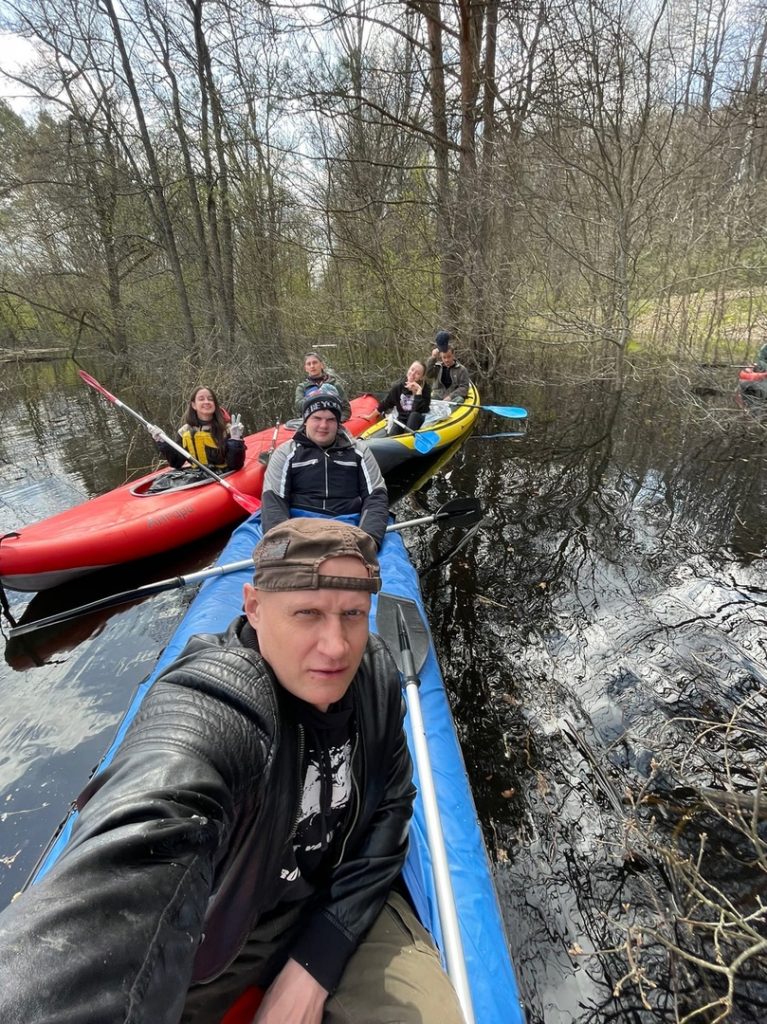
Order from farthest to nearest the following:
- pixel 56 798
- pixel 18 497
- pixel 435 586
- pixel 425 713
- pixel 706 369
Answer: pixel 706 369
pixel 18 497
pixel 435 586
pixel 56 798
pixel 425 713

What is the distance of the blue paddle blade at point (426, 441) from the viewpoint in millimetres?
6375

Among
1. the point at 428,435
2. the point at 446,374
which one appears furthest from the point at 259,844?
the point at 446,374

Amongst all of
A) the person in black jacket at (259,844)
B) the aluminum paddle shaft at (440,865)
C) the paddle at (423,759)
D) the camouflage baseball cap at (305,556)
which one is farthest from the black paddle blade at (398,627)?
the camouflage baseball cap at (305,556)

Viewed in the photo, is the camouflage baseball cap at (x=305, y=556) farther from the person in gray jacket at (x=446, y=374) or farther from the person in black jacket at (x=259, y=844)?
the person in gray jacket at (x=446, y=374)

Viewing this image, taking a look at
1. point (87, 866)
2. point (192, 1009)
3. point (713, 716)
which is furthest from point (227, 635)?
point (713, 716)

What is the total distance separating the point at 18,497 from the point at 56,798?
5426mm

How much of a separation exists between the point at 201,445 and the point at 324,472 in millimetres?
2323

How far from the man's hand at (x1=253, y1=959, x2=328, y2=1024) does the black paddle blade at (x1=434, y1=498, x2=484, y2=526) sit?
3.68m

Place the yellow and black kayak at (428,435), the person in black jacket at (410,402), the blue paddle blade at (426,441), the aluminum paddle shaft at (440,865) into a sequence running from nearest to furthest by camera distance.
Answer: the aluminum paddle shaft at (440,865)
the yellow and black kayak at (428,435)
the blue paddle blade at (426,441)
the person in black jacket at (410,402)

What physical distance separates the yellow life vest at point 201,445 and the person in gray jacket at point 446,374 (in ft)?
14.5

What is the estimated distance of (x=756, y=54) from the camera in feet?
27.2

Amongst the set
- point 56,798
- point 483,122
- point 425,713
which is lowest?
point 56,798

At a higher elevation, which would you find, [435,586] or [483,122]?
[483,122]

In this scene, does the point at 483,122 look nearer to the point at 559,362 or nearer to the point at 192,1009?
the point at 559,362
